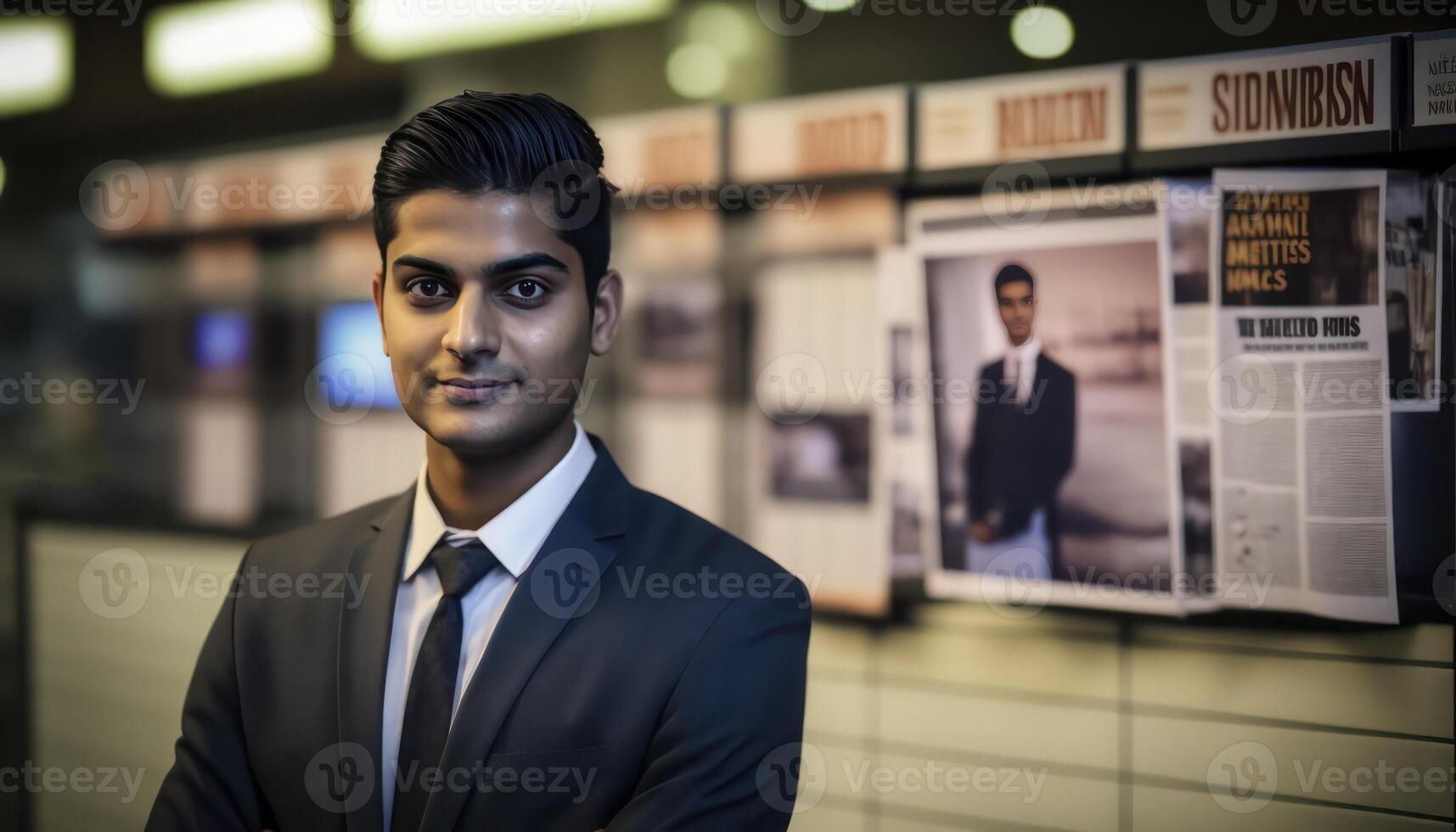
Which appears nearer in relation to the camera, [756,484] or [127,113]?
[756,484]

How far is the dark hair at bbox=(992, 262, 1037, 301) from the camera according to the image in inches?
81.7

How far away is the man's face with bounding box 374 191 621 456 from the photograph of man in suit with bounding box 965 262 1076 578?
94 centimetres

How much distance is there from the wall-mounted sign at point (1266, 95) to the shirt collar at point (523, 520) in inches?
48.8

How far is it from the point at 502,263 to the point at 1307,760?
168 centimetres

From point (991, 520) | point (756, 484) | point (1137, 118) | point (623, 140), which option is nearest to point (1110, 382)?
point (991, 520)

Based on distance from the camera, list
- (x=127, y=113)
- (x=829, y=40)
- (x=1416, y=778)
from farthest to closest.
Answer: (x=127, y=113) → (x=829, y=40) → (x=1416, y=778)

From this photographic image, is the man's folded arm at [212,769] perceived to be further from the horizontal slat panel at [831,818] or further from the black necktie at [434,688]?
the horizontal slat panel at [831,818]

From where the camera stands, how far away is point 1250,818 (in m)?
1.91

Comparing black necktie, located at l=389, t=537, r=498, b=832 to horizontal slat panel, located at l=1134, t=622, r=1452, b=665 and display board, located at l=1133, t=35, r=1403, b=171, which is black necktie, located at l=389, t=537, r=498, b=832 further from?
display board, located at l=1133, t=35, r=1403, b=171

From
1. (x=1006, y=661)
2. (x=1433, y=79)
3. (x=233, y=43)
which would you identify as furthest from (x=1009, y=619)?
(x=233, y=43)

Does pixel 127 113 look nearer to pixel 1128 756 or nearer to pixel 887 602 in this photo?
pixel 887 602

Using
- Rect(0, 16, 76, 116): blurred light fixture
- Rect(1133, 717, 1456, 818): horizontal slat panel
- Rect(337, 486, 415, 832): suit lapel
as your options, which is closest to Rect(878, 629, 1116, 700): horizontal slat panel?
Rect(1133, 717, 1456, 818): horizontal slat panel

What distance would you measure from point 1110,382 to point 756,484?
80cm

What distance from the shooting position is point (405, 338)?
158 cm
